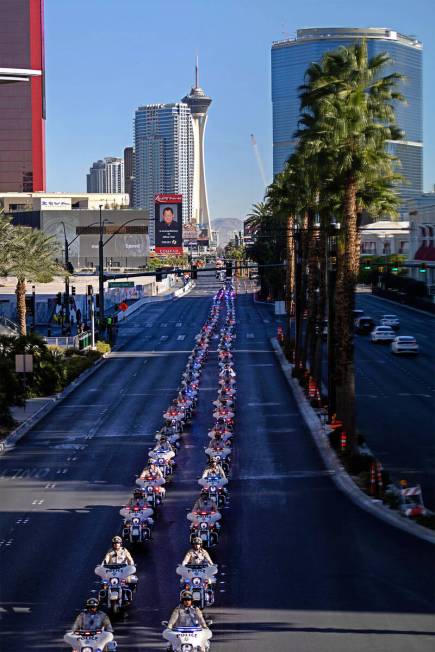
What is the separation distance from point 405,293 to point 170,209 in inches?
2703

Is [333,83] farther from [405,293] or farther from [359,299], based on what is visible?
[359,299]

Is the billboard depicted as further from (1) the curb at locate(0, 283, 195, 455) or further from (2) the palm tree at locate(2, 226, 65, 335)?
(1) the curb at locate(0, 283, 195, 455)

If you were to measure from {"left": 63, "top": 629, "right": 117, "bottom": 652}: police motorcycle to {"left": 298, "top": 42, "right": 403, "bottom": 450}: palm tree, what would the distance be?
59.7 feet

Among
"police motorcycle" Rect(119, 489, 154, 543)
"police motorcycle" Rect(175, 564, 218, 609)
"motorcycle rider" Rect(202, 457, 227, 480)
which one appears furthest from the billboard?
"police motorcycle" Rect(175, 564, 218, 609)

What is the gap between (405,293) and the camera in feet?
393

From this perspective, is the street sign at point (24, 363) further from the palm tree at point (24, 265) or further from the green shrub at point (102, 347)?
the green shrub at point (102, 347)

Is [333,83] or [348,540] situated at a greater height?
[333,83]

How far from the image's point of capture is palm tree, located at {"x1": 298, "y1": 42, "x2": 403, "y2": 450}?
33031mm

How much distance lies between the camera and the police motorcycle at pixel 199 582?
59.9 feet

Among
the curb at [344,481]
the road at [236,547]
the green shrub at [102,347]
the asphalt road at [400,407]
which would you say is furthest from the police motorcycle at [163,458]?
the green shrub at [102,347]

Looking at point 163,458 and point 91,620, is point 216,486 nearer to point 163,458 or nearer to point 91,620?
point 163,458

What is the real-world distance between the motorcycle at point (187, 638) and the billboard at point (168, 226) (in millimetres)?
155912

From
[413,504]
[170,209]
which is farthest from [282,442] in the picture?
[170,209]

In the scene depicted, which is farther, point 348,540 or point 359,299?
point 359,299
